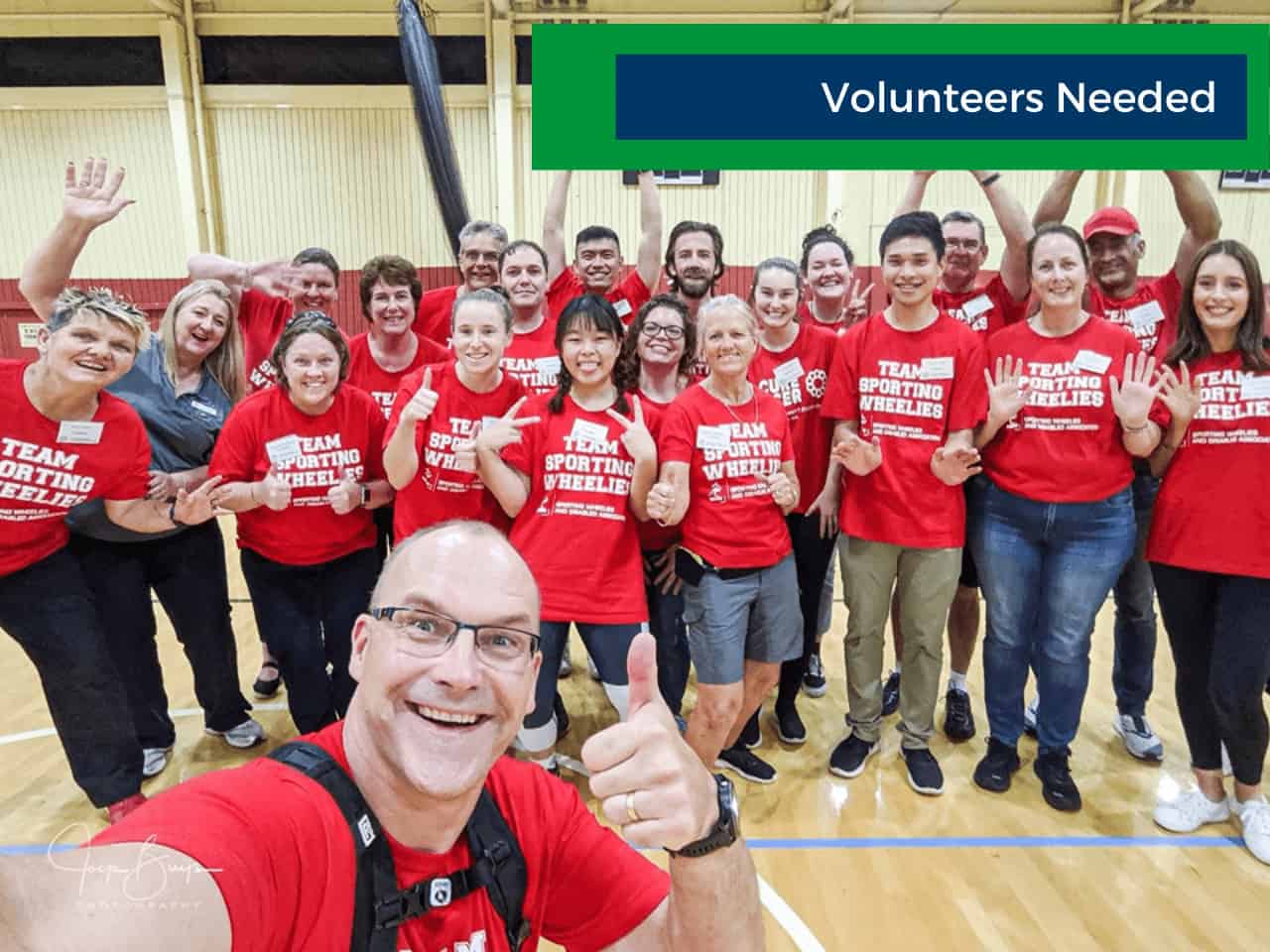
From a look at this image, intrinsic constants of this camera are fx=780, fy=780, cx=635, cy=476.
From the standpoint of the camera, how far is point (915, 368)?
2.96 meters

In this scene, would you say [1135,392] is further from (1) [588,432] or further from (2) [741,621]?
(1) [588,432]

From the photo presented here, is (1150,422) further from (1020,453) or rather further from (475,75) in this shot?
(475,75)

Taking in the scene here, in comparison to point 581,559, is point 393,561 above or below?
above

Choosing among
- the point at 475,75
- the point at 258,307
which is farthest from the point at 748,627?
the point at 475,75

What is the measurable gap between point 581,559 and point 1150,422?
208 centimetres

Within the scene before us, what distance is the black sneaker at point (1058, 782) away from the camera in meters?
3.00

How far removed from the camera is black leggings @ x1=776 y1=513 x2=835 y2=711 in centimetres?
335

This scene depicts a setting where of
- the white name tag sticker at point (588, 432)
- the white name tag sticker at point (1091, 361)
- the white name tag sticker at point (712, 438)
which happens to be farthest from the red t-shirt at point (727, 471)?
the white name tag sticker at point (1091, 361)

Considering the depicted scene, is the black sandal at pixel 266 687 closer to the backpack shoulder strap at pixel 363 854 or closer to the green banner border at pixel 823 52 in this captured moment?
the green banner border at pixel 823 52

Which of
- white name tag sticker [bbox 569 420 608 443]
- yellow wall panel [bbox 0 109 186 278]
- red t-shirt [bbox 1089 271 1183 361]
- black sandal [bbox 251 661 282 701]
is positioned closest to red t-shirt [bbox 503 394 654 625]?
white name tag sticker [bbox 569 420 608 443]

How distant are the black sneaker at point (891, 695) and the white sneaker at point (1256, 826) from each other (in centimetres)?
Result: 134

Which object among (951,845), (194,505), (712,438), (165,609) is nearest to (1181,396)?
(712,438)

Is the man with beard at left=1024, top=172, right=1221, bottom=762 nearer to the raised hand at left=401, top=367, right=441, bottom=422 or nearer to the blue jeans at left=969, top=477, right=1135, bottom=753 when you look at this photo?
the blue jeans at left=969, top=477, right=1135, bottom=753

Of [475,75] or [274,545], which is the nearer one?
[274,545]
